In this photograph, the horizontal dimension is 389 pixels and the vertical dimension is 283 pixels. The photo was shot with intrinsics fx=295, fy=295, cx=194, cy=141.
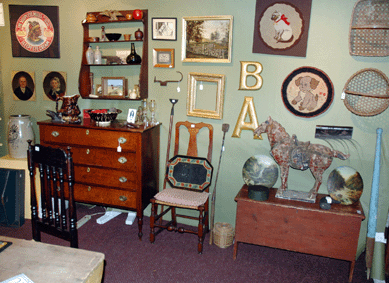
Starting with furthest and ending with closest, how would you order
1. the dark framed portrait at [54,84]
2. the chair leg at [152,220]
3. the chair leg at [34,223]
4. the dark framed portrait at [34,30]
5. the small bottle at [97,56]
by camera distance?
the dark framed portrait at [54,84] < the dark framed portrait at [34,30] < the small bottle at [97,56] < the chair leg at [152,220] < the chair leg at [34,223]

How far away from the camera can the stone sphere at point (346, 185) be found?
103 inches

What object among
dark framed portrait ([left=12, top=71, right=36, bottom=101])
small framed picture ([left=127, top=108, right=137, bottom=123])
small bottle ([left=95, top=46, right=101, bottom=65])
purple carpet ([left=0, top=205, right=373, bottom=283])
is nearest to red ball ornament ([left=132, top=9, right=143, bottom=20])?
small bottle ([left=95, top=46, right=101, bottom=65])

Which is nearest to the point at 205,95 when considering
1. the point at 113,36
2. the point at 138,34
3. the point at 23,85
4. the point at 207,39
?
the point at 207,39

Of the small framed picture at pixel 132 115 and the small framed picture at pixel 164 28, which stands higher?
the small framed picture at pixel 164 28

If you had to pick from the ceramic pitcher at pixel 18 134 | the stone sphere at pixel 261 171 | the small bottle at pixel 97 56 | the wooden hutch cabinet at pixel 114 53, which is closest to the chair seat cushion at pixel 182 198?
the stone sphere at pixel 261 171

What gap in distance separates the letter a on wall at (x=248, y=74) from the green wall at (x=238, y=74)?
0.05 metres

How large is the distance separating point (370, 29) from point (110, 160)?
8.99 ft

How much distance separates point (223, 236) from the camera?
9.95ft

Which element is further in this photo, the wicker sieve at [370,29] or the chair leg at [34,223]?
the wicker sieve at [370,29]

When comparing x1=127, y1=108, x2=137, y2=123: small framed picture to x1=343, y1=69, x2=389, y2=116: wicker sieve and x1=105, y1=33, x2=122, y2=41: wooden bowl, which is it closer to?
x1=105, y1=33, x2=122, y2=41: wooden bowl

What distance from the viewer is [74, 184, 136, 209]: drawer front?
3.09 meters

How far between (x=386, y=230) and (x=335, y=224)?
31.3 inches

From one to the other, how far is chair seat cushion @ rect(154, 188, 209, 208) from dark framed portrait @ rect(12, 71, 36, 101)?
7.43ft

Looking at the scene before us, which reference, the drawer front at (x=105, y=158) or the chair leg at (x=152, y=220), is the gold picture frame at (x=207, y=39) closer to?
the drawer front at (x=105, y=158)
